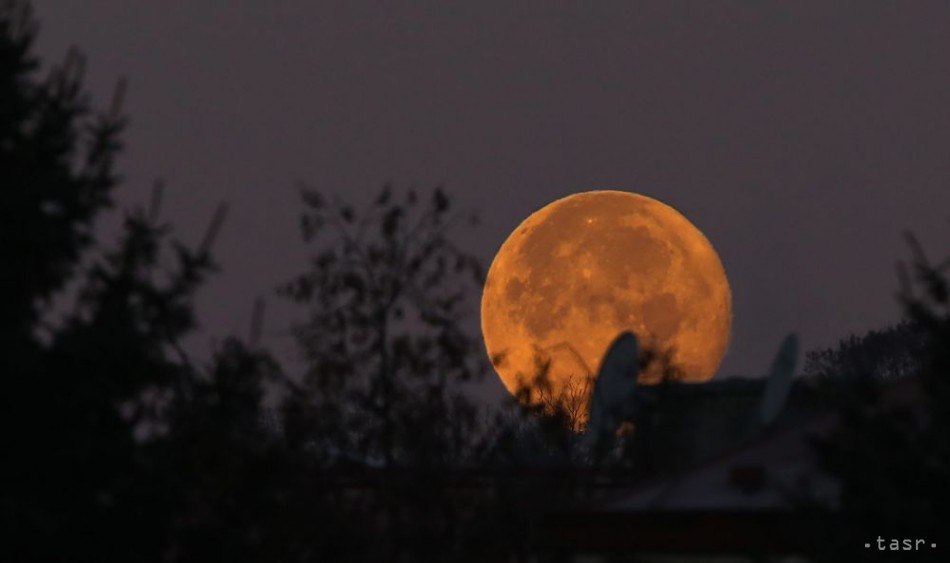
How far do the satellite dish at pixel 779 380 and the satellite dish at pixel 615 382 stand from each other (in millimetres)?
4082

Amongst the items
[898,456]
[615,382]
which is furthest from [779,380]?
[898,456]

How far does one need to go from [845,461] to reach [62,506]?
752cm

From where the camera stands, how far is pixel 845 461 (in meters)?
17.1

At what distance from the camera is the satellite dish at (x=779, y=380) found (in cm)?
2608

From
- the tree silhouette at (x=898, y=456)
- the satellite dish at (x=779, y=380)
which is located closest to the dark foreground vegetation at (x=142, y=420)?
the tree silhouette at (x=898, y=456)

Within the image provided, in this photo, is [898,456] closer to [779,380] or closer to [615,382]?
[779,380]

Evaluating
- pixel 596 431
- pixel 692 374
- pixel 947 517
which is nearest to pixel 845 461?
pixel 947 517

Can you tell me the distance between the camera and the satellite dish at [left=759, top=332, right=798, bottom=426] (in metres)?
26.1

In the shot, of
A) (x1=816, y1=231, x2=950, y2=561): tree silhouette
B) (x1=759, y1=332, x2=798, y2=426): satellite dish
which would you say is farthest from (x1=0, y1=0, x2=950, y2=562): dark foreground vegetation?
(x1=759, y1=332, x2=798, y2=426): satellite dish

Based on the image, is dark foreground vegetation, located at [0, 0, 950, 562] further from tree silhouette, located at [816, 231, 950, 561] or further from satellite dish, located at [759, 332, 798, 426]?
satellite dish, located at [759, 332, 798, 426]

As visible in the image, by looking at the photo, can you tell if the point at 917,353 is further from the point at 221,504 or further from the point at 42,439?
the point at 42,439

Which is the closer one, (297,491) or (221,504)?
(221,504)

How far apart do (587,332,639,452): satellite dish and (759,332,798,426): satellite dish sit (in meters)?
4.08

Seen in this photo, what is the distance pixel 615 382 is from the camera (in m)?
30.5
